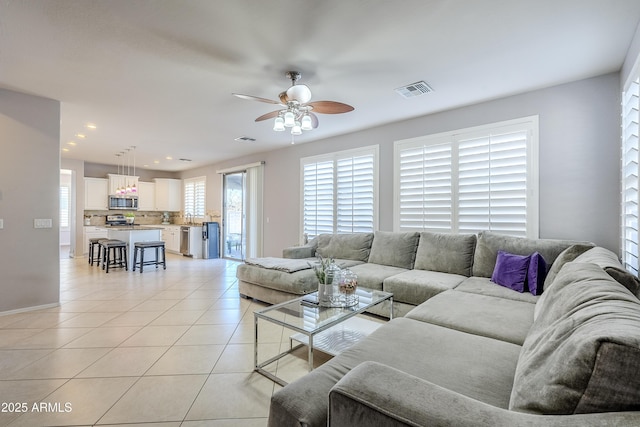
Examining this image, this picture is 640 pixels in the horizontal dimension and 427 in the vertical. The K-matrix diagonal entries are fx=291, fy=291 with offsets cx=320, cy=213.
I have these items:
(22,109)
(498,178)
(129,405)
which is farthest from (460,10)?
(22,109)

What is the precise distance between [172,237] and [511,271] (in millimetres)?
8496

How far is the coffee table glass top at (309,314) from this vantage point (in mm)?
2072

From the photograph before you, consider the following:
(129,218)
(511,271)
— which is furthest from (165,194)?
(511,271)

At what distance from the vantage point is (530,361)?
1.00 m

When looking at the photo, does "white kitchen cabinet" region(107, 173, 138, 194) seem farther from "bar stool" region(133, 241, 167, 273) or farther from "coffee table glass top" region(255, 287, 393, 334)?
"coffee table glass top" region(255, 287, 393, 334)

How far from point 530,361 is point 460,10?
2.14 m

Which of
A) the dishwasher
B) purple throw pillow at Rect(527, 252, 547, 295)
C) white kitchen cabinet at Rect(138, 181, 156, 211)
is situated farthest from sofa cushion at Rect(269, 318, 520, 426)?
white kitchen cabinet at Rect(138, 181, 156, 211)

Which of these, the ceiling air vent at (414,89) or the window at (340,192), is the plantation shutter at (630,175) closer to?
the ceiling air vent at (414,89)

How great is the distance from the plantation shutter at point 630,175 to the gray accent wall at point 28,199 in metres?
5.80

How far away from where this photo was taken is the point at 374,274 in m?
3.44

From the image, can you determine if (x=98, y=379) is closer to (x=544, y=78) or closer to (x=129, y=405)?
(x=129, y=405)

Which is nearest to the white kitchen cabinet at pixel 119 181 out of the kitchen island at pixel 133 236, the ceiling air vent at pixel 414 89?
the kitchen island at pixel 133 236

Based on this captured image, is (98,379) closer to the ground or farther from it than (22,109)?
closer to the ground

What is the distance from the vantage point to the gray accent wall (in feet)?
11.1
